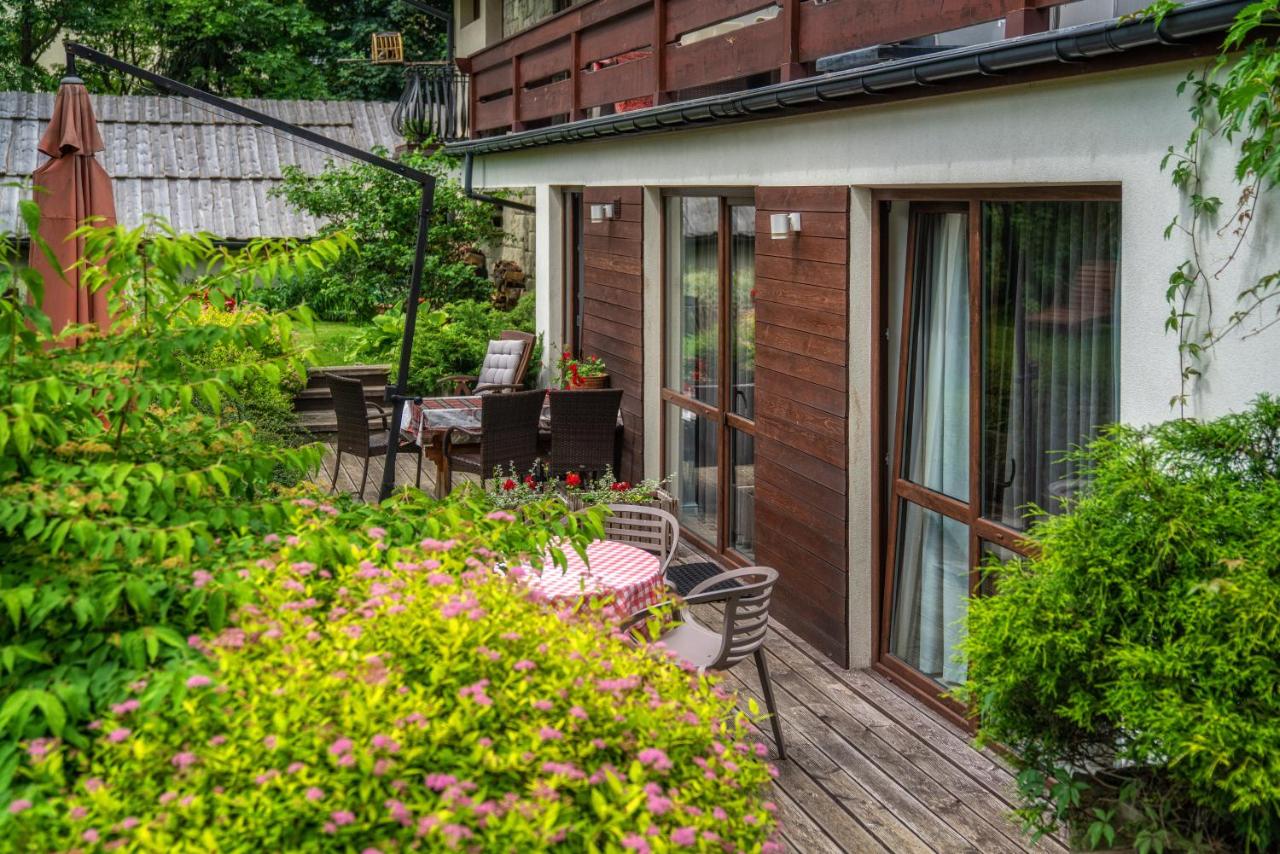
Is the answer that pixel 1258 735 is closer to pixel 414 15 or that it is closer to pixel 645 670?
pixel 645 670

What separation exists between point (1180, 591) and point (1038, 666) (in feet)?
1.53

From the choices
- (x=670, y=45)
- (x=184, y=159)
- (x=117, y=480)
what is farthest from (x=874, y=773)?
(x=184, y=159)

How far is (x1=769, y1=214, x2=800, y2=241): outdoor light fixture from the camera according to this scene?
7.65 m

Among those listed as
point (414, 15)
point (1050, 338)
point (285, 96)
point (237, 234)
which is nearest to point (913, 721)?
point (1050, 338)

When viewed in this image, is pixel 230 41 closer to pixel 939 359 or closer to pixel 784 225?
pixel 784 225

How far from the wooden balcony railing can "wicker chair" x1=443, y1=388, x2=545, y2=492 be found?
2.31 metres

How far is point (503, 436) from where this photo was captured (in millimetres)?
10195

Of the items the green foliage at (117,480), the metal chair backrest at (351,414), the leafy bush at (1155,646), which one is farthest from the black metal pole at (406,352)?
the leafy bush at (1155,646)

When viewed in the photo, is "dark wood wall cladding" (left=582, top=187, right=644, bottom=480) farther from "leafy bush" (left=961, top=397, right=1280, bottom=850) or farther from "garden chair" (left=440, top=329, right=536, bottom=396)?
"leafy bush" (left=961, top=397, right=1280, bottom=850)

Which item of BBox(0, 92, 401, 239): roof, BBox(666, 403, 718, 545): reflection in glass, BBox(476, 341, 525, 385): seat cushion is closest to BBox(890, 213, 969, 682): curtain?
BBox(666, 403, 718, 545): reflection in glass

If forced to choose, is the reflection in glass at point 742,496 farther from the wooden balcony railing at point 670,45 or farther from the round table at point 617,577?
the round table at point 617,577

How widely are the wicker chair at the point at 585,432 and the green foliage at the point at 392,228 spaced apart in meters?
6.20

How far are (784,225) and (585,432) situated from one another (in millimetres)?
3020

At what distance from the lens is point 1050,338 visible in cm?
566
